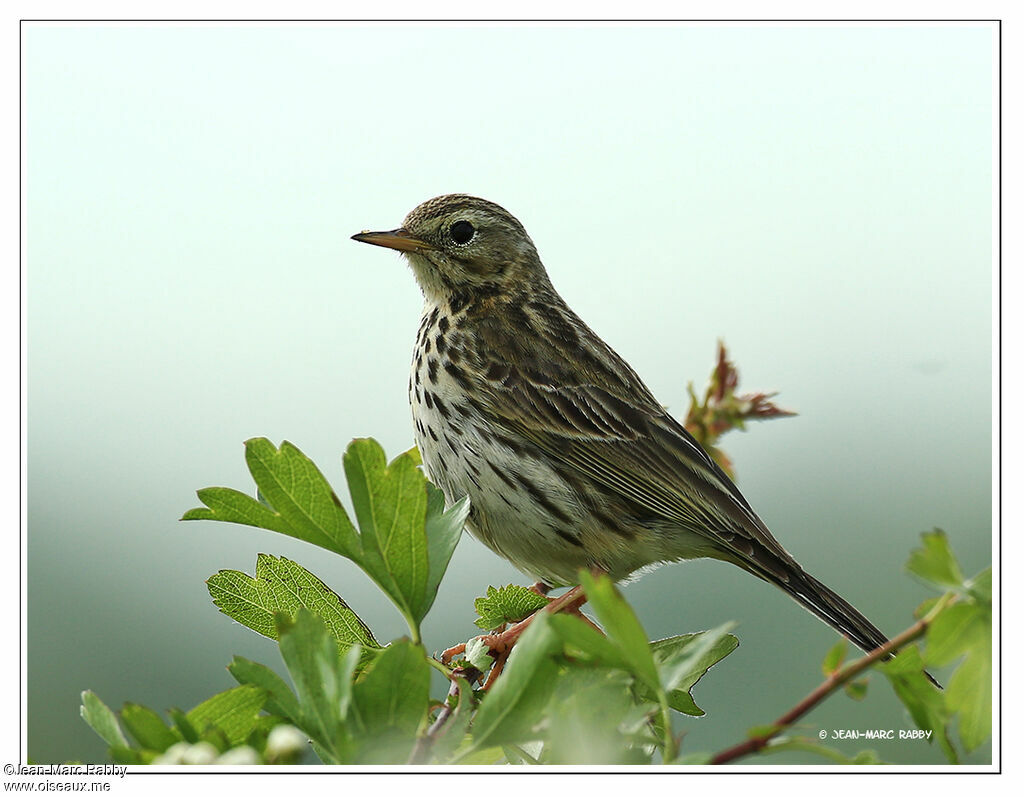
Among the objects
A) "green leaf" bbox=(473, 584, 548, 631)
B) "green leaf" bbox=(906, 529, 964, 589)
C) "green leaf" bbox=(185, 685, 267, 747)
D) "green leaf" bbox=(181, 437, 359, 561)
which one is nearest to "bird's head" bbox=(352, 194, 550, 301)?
"green leaf" bbox=(473, 584, 548, 631)

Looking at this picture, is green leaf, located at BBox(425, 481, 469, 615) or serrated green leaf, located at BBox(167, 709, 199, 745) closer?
serrated green leaf, located at BBox(167, 709, 199, 745)

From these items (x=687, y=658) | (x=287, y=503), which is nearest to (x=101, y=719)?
(x=287, y=503)

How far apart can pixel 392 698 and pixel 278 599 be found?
682 millimetres

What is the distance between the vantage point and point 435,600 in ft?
5.38

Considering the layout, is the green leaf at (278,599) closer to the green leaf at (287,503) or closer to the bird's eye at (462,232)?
the green leaf at (287,503)

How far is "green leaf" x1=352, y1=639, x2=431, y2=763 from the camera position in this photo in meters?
1.35

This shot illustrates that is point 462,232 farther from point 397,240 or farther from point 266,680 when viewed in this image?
point 266,680

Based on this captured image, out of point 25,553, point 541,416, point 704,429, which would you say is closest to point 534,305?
point 541,416

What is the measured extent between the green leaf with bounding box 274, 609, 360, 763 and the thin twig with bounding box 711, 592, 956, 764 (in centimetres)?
48

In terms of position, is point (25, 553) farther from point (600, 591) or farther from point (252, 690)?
point (600, 591)

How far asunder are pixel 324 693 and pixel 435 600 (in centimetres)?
33

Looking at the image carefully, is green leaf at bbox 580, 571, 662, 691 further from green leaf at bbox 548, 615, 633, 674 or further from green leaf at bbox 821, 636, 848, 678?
green leaf at bbox 821, 636, 848, 678

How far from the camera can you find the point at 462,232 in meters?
3.81

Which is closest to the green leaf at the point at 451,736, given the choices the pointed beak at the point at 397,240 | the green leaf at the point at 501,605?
the green leaf at the point at 501,605
